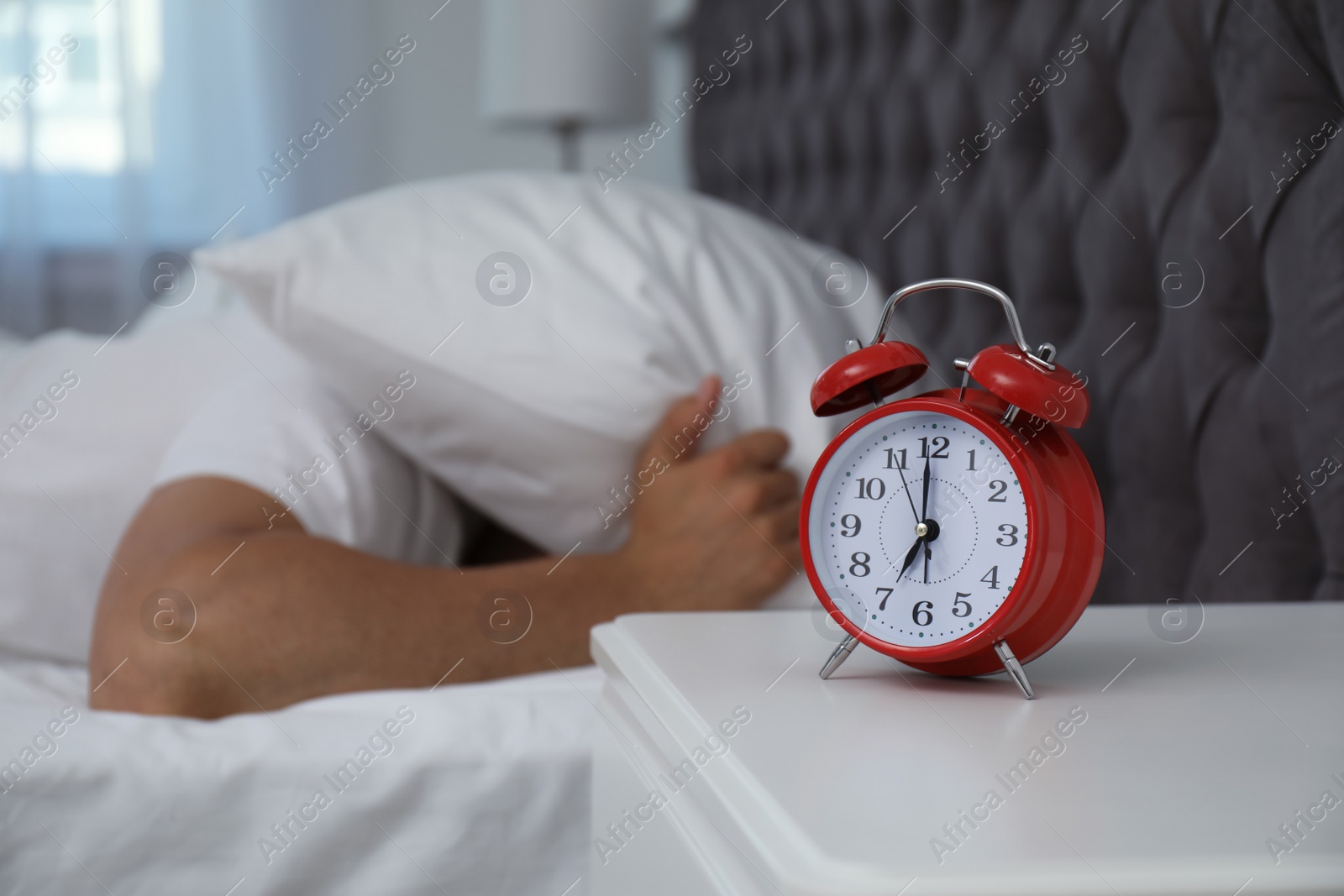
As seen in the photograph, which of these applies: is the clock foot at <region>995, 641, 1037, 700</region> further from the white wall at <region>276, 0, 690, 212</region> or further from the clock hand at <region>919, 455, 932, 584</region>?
the white wall at <region>276, 0, 690, 212</region>

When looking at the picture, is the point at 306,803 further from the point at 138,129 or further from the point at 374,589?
the point at 138,129

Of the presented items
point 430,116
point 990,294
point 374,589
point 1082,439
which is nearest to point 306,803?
point 374,589

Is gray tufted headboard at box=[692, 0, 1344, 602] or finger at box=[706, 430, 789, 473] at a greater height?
gray tufted headboard at box=[692, 0, 1344, 602]

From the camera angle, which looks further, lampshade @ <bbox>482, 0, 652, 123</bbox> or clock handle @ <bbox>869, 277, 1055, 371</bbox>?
lampshade @ <bbox>482, 0, 652, 123</bbox>

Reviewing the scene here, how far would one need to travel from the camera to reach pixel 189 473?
922 mm

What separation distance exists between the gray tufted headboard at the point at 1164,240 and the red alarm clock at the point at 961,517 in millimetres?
376

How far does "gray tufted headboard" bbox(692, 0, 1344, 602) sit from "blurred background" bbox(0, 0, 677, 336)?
120cm

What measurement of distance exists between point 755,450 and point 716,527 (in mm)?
74

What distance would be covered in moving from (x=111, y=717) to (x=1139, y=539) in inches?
32.2

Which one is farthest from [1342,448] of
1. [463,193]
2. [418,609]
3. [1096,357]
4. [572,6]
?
[572,6]

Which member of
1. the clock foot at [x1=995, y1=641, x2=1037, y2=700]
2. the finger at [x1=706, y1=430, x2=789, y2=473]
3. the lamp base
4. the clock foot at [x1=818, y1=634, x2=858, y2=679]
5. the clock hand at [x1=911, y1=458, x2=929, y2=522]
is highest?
the lamp base

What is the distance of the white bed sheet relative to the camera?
0.66 metres

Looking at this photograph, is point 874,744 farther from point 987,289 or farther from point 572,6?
point 572,6

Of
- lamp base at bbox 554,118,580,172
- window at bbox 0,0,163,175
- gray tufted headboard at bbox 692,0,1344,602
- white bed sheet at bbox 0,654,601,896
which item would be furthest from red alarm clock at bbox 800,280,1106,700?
window at bbox 0,0,163,175
